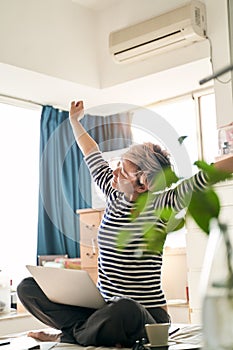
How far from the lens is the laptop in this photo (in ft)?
6.63

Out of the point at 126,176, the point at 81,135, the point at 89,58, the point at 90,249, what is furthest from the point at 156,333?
the point at 89,58

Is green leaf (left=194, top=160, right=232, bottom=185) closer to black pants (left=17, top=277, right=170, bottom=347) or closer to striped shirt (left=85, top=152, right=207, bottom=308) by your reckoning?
black pants (left=17, top=277, right=170, bottom=347)

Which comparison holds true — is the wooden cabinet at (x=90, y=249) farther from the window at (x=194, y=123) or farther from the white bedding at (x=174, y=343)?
the white bedding at (x=174, y=343)

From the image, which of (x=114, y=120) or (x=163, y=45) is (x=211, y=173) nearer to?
(x=163, y=45)

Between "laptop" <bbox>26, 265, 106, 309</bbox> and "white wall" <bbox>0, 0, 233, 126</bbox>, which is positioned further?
"white wall" <bbox>0, 0, 233, 126</bbox>

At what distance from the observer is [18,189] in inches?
156

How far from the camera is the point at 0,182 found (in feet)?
12.7

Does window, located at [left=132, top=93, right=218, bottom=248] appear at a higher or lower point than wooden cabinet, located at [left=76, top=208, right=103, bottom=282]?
higher

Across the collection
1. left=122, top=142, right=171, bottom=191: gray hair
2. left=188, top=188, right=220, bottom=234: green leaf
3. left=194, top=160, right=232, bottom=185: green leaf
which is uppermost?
left=122, top=142, right=171, bottom=191: gray hair

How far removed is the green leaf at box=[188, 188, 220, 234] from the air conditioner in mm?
2855

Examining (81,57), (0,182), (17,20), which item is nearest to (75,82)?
(81,57)

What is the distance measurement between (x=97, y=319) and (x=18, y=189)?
2.11m

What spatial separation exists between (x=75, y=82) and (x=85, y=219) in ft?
2.98

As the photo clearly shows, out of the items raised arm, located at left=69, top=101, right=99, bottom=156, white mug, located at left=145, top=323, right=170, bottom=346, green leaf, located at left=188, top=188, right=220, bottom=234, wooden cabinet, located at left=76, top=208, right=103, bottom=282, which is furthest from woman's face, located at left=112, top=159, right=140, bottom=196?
green leaf, located at left=188, top=188, right=220, bottom=234
